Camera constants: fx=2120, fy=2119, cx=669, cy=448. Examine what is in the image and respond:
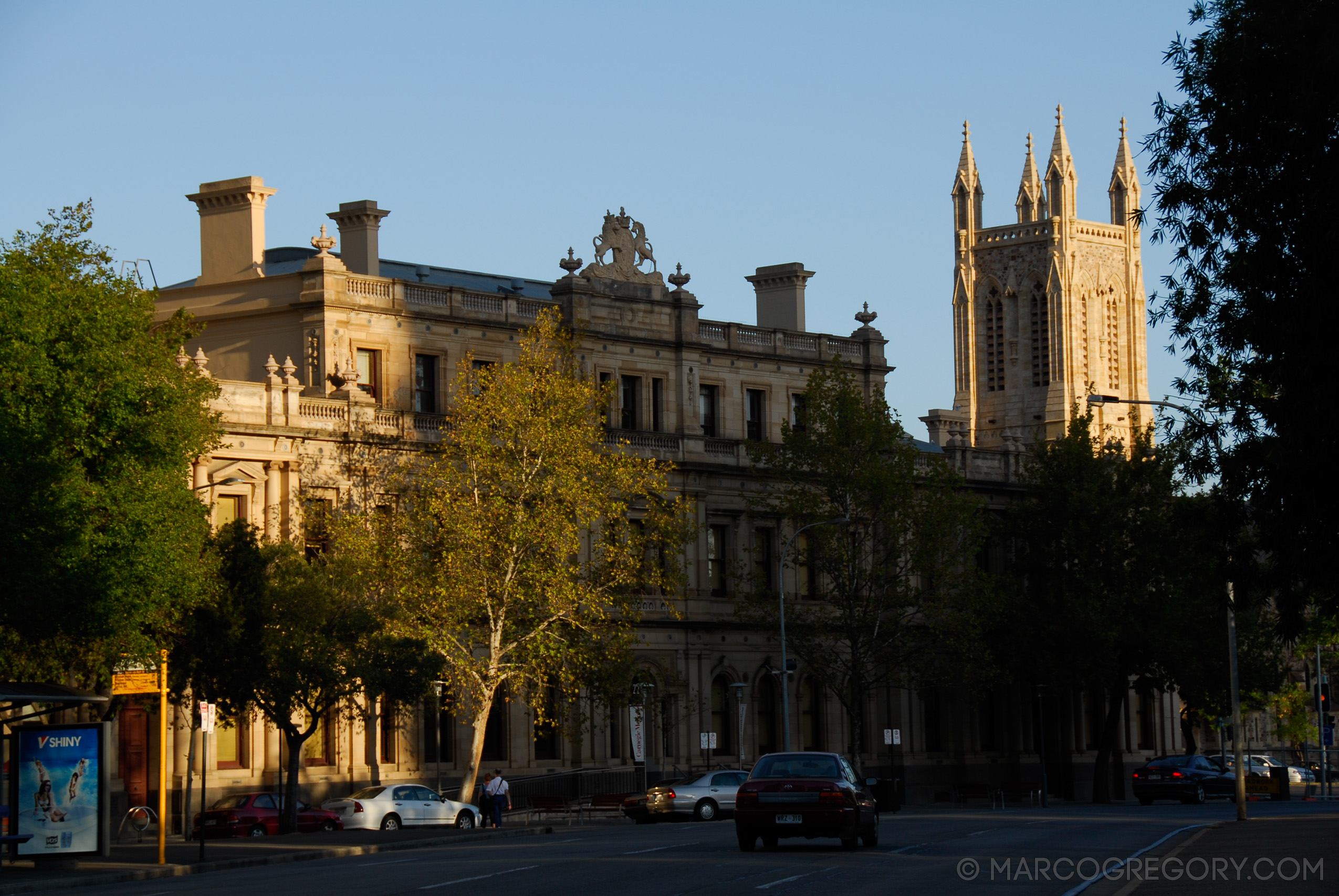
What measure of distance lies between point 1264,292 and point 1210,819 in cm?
2326

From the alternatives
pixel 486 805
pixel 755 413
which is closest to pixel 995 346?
pixel 755 413

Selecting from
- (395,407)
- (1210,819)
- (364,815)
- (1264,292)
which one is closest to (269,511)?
(395,407)

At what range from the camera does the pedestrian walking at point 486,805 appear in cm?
4897

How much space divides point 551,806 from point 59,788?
26150 mm

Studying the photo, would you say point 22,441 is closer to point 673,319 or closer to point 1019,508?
point 673,319

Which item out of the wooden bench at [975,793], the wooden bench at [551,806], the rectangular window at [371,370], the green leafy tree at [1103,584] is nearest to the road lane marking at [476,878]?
the wooden bench at [551,806]

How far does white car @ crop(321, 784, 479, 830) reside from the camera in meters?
47.9

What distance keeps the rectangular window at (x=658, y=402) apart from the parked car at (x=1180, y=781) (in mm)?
18425

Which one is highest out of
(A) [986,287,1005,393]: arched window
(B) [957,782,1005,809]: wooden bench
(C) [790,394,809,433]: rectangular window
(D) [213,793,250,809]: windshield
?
(A) [986,287,1005,393]: arched window

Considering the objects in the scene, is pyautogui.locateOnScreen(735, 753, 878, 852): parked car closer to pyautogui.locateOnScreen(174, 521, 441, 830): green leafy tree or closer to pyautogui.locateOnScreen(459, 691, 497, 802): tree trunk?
pyautogui.locateOnScreen(174, 521, 441, 830): green leafy tree

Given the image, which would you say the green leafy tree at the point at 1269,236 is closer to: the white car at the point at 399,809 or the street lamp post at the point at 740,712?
the white car at the point at 399,809

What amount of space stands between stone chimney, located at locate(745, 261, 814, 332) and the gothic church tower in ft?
205

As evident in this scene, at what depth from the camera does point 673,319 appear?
69.1m

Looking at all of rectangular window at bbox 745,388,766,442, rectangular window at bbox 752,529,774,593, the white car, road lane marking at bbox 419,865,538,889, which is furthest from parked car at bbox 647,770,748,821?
road lane marking at bbox 419,865,538,889
